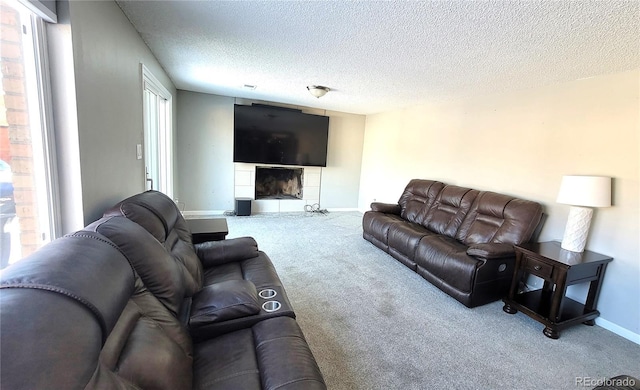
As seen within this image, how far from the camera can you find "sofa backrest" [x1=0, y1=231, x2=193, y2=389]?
54cm

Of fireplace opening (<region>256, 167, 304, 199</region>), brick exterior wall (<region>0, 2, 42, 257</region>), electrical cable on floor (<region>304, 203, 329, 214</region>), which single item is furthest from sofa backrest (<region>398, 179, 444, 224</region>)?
brick exterior wall (<region>0, 2, 42, 257</region>)

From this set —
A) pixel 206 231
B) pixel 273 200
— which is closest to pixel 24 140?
pixel 206 231

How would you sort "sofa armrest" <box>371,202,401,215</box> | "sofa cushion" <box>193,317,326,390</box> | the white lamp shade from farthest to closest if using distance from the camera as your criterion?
"sofa armrest" <box>371,202,401,215</box> → the white lamp shade → "sofa cushion" <box>193,317,326,390</box>

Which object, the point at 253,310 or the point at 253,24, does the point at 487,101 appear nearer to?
A: the point at 253,24

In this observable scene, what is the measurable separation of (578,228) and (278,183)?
477cm

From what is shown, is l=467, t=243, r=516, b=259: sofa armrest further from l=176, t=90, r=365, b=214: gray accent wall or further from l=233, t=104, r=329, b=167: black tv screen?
l=176, t=90, r=365, b=214: gray accent wall

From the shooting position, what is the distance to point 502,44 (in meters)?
2.05

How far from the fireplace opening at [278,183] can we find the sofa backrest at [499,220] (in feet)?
11.6

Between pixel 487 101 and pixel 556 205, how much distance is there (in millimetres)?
1526

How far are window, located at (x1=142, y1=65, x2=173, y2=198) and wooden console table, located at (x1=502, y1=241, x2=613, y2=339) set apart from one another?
148 inches

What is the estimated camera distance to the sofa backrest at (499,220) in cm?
277

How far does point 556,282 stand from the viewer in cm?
221

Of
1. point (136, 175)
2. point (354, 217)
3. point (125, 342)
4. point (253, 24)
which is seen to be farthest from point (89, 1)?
point (354, 217)

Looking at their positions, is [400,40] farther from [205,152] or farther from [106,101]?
[205,152]
